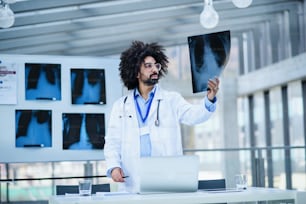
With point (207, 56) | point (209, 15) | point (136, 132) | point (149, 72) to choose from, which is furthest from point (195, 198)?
point (209, 15)

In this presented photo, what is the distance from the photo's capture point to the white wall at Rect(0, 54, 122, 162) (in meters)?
5.75

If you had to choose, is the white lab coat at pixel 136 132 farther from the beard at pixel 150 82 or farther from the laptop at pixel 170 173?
the laptop at pixel 170 173

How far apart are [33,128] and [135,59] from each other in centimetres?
215

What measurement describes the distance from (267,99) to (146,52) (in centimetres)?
974

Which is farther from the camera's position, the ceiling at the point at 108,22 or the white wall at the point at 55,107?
the ceiling at the point at 108,22

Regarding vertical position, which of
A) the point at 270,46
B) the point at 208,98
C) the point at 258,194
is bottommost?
the point at 258,194

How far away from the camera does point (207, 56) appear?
11.5 feet

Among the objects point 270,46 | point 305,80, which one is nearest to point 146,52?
point 305,80

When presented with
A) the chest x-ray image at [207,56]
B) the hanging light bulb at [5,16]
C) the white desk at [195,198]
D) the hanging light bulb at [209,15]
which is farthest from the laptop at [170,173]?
the hanging light bulb at [209,15]

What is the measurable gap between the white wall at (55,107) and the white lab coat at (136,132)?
1.96 meters

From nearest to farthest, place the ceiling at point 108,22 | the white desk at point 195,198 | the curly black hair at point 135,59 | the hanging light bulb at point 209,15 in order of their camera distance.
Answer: the white desk at point 195,198
the curly black hair at point 135,59
the hanging light bulb at point 209,15
the ceiling at point 108,22

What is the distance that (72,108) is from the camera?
593cm

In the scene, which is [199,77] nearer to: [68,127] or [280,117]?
[68,127]

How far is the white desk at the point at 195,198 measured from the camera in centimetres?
286
